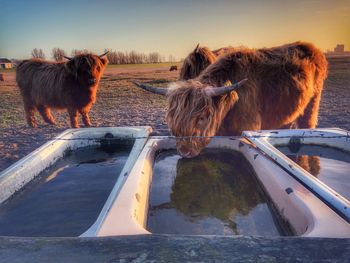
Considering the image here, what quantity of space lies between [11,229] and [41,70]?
20.0 ft

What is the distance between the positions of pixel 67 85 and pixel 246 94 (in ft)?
14.9

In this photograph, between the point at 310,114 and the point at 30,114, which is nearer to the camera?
the point at 310,114

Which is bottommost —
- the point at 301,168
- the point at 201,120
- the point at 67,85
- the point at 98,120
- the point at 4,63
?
the point at 98,120

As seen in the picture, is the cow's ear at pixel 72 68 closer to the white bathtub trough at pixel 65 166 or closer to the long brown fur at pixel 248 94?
the white bathtub trough at pixel 65 166

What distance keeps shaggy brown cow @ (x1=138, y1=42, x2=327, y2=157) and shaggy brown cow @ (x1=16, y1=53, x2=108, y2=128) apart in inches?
147

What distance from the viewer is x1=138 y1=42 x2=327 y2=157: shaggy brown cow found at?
2.64 m

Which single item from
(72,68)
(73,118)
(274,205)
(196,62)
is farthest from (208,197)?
(72,68)

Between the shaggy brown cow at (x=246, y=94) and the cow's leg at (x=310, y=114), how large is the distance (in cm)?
1

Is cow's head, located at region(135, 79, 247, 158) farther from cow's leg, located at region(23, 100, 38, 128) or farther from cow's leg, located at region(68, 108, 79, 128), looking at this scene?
cow's leg, located at region(23, 100, 38, 128)

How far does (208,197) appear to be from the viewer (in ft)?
7.22

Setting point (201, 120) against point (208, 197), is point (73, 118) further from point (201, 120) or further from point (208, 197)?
point (208, 197)

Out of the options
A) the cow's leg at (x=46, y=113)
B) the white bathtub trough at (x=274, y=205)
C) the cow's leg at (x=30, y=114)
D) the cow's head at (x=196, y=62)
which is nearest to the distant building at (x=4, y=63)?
the cow's leg at (x=30, y=114)

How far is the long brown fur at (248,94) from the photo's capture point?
8.67 feet

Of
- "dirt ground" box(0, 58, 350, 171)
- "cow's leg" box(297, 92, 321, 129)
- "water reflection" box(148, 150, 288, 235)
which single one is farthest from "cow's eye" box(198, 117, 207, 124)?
"dirt ground" box(0, 58, 350, 171)
